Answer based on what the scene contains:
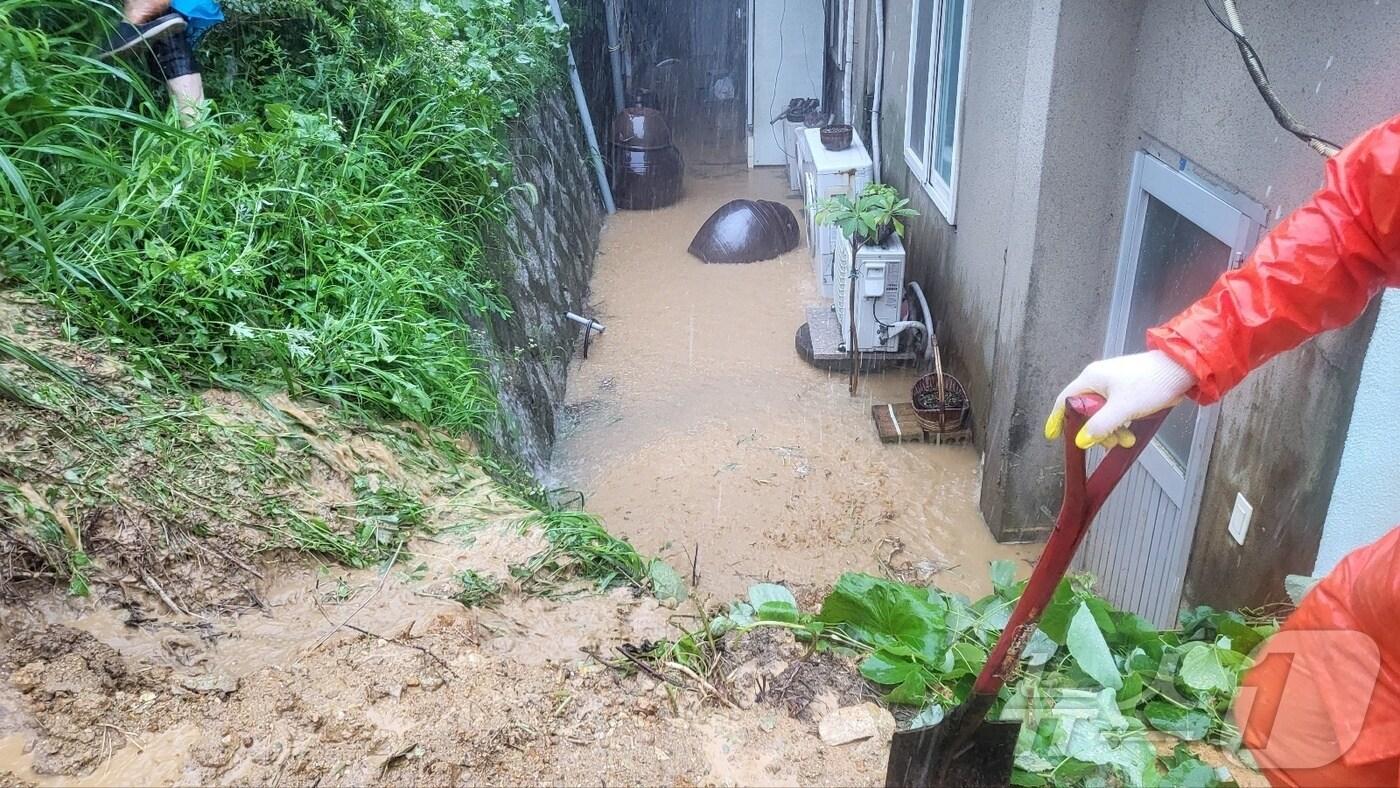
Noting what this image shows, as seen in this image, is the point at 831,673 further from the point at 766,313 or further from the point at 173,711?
the point at 766,313

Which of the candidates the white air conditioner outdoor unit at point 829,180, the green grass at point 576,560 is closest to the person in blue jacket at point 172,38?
the green grass at point 576,560

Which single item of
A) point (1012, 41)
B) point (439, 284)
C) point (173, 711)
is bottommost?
point (173, 711)

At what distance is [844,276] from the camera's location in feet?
19.4

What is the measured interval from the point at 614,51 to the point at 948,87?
20.3 feet

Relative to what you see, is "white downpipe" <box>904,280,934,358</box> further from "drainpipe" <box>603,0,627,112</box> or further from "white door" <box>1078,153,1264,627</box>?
"drainpipe" <box>603,0,627,112</box>

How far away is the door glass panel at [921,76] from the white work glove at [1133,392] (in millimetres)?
4678

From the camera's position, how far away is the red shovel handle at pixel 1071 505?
144 centimetres

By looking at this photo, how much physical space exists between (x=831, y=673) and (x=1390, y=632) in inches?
42.8

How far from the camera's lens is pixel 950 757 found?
5.42 ft

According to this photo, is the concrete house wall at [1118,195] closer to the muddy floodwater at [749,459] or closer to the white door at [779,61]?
the muddy floodwater at [749,459]

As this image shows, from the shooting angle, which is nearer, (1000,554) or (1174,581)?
(1174,581)

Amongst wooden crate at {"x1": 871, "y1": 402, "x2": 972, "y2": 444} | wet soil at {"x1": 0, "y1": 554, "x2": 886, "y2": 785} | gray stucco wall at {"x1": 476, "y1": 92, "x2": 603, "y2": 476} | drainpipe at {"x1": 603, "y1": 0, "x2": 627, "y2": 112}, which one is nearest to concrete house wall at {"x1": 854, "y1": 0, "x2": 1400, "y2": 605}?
wooden crate at {"x1": 871, "y1": 402, "x2": 972, "y2": 444}

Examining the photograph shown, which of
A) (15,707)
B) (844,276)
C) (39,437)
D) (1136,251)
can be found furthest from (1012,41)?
(15,707)

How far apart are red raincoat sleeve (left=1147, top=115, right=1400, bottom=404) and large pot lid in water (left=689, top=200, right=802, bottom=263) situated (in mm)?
6541
